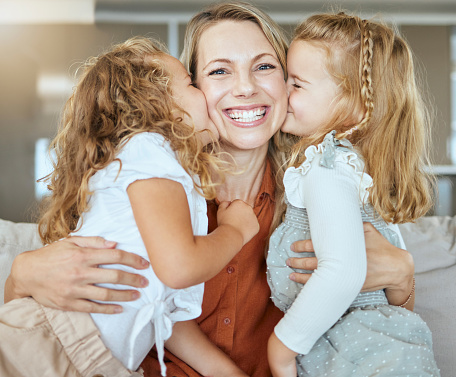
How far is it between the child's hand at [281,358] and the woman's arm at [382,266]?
19 cm

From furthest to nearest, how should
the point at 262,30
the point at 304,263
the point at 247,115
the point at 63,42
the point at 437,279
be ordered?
the point at 63,42 < the point at 437,279 < the point at 262,30 < the point at 247,115 < the point at 304,263

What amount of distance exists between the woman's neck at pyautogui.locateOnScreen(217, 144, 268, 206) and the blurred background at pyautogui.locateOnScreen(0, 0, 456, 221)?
111 centimetres

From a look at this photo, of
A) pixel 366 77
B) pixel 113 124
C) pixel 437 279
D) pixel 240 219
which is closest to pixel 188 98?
pixel 113 124

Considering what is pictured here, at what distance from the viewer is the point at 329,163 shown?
52.7 inches

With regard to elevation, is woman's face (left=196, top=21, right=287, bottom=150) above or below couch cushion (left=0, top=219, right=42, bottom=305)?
above

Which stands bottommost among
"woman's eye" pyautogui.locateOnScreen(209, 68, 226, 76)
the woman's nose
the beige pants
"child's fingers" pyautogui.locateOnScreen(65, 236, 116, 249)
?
the beige pants

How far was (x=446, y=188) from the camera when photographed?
2836 mm

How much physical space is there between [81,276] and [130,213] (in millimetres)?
189

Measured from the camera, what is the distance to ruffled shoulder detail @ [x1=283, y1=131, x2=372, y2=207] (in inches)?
53.2

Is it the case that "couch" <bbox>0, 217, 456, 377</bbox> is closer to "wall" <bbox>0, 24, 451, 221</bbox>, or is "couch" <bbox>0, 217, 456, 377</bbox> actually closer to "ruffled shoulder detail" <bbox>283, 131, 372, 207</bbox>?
"wall" <bbox>0, 24, 451, 221</bbox>

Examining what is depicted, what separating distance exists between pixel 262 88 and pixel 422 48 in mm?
1445

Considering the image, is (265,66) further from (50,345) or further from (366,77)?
(50,345)

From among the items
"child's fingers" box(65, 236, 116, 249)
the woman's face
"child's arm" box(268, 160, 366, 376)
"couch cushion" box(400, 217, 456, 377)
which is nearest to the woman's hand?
"child's fingers" box(65, 236, 116, 249)

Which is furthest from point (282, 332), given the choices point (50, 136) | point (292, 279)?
point (50, 136)
